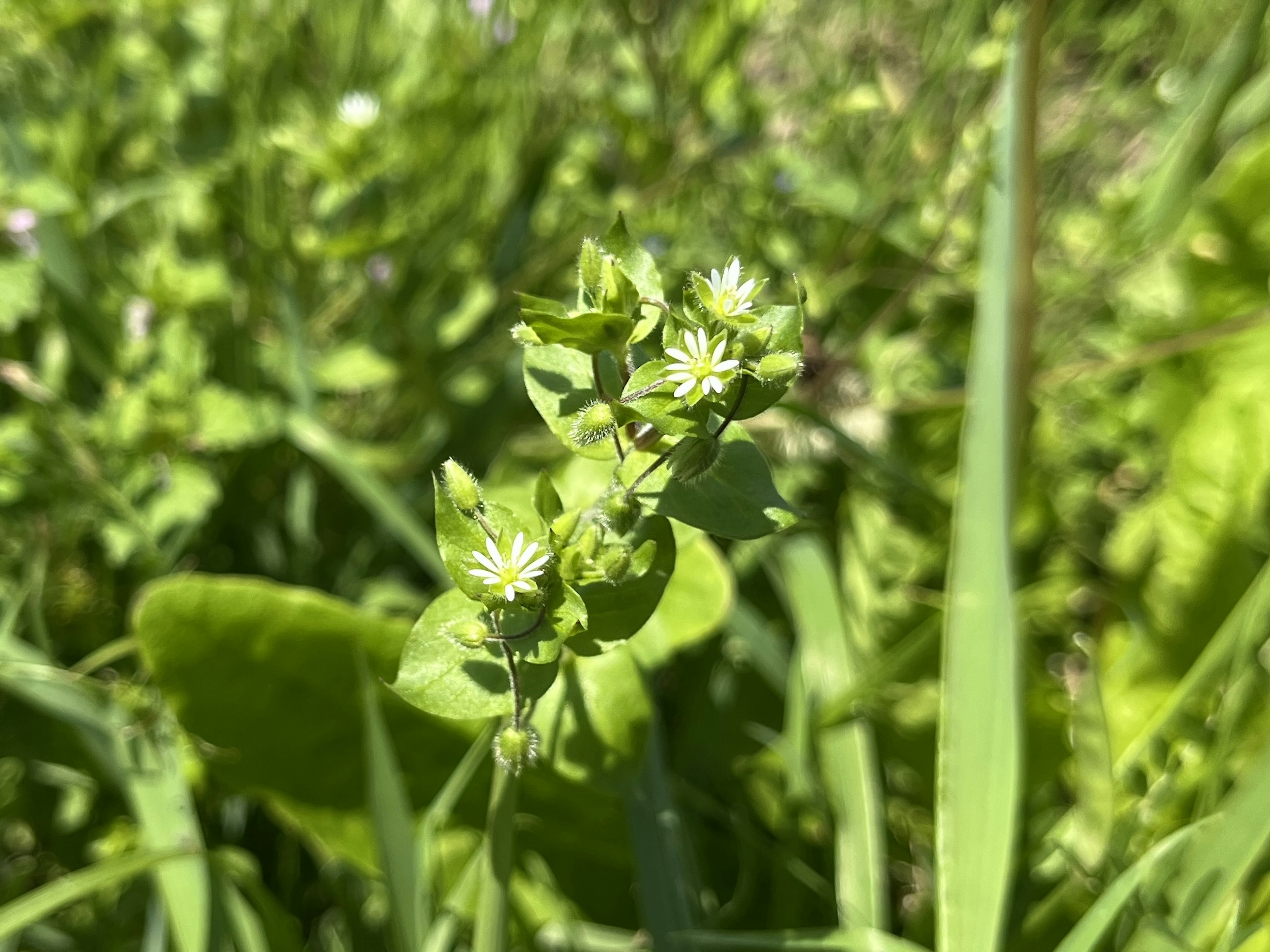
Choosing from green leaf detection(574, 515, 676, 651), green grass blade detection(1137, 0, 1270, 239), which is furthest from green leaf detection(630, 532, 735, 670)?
green grass blade detection(1137, 0, 1270, 239)

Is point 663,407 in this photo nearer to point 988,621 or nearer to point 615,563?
point 615,563

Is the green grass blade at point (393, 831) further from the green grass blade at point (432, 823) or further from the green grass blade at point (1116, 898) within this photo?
the green grass blade at point (1116, 898)

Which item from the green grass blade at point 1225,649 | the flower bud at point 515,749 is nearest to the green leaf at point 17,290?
the flower bud at point 515,749

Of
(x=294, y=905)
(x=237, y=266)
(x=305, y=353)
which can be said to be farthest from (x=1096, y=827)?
(x=237, y=266)

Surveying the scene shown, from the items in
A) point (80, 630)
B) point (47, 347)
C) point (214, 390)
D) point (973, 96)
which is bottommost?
point (80, 630)

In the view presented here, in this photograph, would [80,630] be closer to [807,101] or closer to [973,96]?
[807,101]

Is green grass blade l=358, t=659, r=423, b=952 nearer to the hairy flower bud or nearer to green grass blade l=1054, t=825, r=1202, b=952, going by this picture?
the hairy flower bud

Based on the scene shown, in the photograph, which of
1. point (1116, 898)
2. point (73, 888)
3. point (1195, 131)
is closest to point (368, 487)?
point (73, 888)
